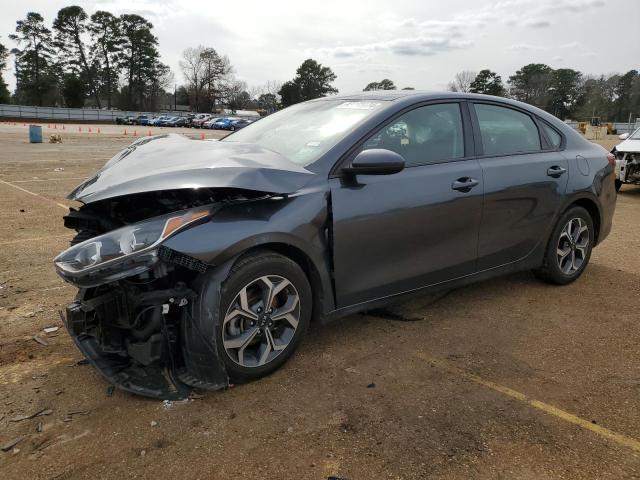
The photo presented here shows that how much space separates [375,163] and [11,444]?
2331 mm

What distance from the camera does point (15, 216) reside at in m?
6.87

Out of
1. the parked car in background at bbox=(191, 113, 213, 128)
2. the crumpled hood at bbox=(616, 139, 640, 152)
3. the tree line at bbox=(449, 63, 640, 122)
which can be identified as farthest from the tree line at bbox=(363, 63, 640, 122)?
the crumpled hood at bbox=(616, 139, 640, 152)

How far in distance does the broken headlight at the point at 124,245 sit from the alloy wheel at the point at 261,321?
487mm

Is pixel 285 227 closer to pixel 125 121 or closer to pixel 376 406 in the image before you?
pixel 376 406

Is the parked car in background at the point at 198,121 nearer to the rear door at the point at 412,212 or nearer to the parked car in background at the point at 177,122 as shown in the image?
the parked car in background at the point at 177,122

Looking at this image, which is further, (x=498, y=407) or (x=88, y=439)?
(x=498, y=407)

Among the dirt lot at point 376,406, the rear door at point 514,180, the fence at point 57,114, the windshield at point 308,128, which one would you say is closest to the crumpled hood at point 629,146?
the rear door at point 514,180

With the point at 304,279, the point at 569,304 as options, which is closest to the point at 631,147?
the point at 569,304

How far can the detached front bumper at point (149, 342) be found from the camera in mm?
2680

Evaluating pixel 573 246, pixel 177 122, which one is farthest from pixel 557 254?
pixel 177 122

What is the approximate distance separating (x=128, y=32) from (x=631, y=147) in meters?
80.3

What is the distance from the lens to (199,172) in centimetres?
278

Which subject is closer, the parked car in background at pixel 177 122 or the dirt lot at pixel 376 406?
the dirt lot at pixel 376 406

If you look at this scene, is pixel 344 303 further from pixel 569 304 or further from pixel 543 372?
pixel 569 304
